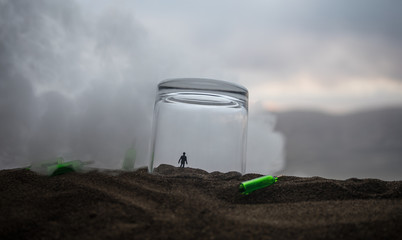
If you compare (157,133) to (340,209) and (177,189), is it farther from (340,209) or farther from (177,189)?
(340,209)

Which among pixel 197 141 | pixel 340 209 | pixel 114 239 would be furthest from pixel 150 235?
pixel 197 141

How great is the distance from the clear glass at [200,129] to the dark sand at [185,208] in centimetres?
28

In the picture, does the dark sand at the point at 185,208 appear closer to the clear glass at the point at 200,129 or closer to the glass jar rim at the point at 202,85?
the clear glass at the point at 200,129

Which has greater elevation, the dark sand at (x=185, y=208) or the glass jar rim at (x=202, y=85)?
the glass jar rim at (x=202, y=85)

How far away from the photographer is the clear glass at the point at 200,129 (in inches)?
58.2

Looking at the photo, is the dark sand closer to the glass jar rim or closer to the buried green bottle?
the buried green bottle

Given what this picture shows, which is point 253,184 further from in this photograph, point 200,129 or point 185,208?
point 200,129

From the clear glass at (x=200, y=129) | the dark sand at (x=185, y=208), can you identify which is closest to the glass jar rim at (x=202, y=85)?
the clear glass at (x=200, y=129)

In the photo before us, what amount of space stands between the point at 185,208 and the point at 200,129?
0.68 metres

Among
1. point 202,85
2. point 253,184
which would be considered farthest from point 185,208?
point 202,85

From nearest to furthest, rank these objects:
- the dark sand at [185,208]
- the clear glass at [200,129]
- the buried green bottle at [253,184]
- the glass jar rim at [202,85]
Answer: the dark sand at [185,208], the buried green bottle at [253,184], the glass jar rim at [202,85], the clear glass at [200,129]

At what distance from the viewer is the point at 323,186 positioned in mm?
1087

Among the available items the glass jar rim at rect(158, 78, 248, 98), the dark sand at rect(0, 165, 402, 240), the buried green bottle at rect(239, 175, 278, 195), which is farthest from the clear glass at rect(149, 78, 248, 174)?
the buried green bottle at rect(239, 175, 278, 195)

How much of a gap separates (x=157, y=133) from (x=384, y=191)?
41.4 inches
